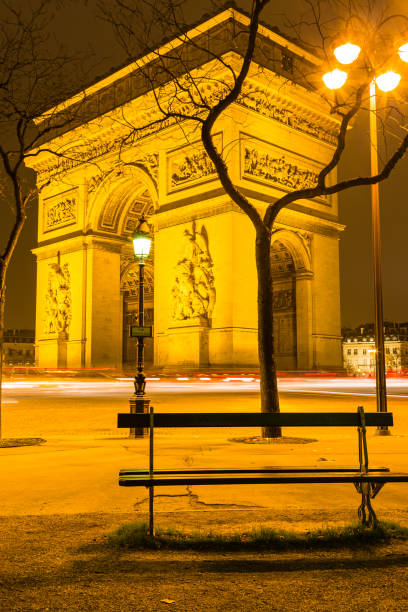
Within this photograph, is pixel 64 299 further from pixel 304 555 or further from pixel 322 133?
pixel 304 555

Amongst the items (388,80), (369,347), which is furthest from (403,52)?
(369,347)

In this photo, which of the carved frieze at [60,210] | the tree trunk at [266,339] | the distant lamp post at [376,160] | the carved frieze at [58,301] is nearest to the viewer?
the tree trunk at [266,339]

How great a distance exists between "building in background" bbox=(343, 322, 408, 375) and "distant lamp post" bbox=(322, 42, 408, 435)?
345ft

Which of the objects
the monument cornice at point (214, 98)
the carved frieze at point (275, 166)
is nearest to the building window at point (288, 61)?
the monument cornice at point (214, 98)

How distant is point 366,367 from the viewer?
115625 millimetres

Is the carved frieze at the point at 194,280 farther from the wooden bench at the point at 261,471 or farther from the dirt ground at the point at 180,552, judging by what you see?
the wooden bench at the point at 261,471

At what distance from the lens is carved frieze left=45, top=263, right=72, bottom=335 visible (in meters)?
37.3

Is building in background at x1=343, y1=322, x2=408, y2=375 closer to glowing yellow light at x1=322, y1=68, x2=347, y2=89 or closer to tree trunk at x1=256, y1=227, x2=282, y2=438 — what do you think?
glowing yellow light at x1=322, y1=68, x2=347, y2=89

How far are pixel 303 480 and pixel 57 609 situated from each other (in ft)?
6.54

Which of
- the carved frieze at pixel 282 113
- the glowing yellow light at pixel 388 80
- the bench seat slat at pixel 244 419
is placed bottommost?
the bench seat slat at pixel 244 419

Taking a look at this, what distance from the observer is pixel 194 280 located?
29.2 meters

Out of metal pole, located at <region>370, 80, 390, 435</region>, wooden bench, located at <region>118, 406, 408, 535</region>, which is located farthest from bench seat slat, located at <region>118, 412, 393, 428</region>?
metal pole, located at <region>370, 80, 390, 435</region>

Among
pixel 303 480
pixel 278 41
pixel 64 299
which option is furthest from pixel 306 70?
pixel 303 480

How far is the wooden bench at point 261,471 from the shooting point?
4812 mm
